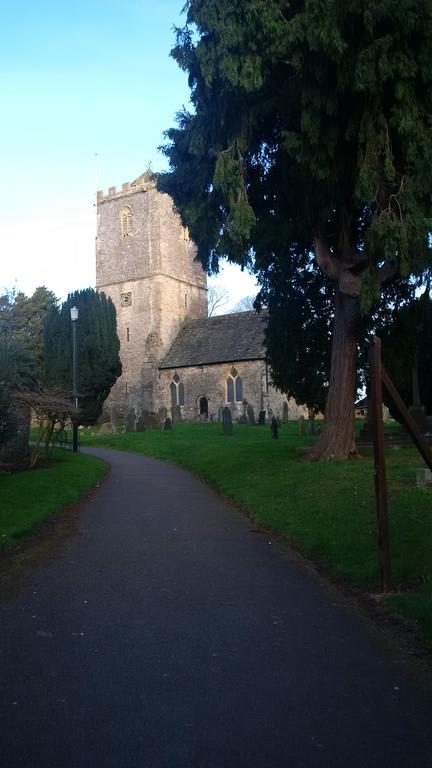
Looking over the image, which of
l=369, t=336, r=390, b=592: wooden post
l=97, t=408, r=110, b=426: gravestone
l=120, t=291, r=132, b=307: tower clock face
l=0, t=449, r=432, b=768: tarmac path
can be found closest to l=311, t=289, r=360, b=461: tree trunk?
l=0, t=449, r=432, b=768: tarmac path

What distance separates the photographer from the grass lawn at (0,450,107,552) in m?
9.75

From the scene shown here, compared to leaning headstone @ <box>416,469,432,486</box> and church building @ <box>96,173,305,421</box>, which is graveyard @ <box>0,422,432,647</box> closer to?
leaning headstone @ <box>416,469,432,486</box>

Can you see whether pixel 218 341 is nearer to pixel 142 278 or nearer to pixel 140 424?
pixel 142 278

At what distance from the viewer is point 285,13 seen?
12.7 metres

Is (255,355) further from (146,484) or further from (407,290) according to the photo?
(146,484)

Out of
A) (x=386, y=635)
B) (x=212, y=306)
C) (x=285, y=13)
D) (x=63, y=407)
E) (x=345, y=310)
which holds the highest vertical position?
(x=212, y=306)

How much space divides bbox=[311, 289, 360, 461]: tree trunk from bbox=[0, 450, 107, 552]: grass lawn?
5398mm


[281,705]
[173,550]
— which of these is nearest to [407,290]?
[173,550]

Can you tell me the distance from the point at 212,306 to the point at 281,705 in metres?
68.8

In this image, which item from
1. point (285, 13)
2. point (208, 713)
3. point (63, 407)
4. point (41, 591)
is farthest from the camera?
point (63, 407)

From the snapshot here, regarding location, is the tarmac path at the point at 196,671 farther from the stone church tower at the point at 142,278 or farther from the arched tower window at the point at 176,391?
the stone church tower at the point at 142,278

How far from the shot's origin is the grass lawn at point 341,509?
21.5 feet

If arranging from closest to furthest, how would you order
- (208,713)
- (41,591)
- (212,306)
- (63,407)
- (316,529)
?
(208,713) → (41,591) → (316,529) → (63,407) → (212,306)

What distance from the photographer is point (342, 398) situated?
51.6 ft
